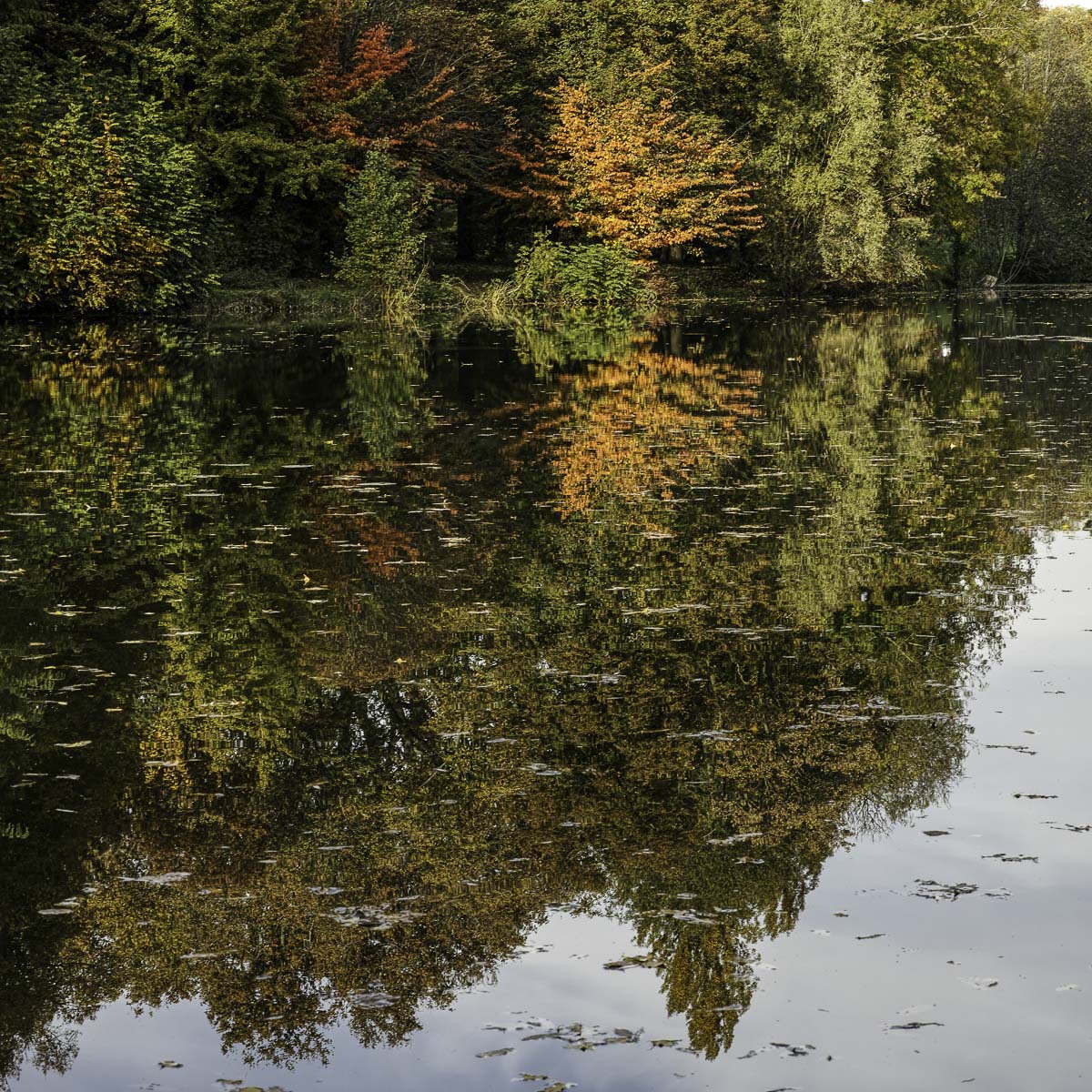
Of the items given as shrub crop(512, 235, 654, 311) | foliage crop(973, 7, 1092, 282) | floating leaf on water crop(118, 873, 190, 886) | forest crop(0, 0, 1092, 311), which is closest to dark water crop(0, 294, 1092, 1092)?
floating leaf on water crop(118, 873, 190, 886)

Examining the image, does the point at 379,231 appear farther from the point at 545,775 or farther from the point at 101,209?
the point at 545,775

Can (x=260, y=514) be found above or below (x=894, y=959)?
above

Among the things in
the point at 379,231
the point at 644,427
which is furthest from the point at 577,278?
the point at 644,427

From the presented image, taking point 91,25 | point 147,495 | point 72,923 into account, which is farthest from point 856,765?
point 91,25

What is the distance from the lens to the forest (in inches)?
1217

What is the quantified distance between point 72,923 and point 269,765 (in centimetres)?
146

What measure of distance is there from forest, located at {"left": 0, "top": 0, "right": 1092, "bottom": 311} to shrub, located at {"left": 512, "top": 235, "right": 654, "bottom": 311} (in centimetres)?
8

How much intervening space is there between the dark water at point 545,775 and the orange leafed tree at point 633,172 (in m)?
29.4

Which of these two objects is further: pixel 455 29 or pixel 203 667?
pixel 455 29

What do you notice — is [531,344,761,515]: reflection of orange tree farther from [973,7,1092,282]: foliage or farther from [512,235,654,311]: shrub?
[973,7,1092,282]: foliage

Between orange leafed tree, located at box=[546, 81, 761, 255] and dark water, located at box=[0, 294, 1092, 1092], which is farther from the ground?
orange leafed tree, located at box=[546, 81, 761, 255]

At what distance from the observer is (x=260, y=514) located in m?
11.7

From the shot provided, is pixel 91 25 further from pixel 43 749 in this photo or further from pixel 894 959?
pixel 894 959

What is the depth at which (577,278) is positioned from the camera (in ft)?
132
